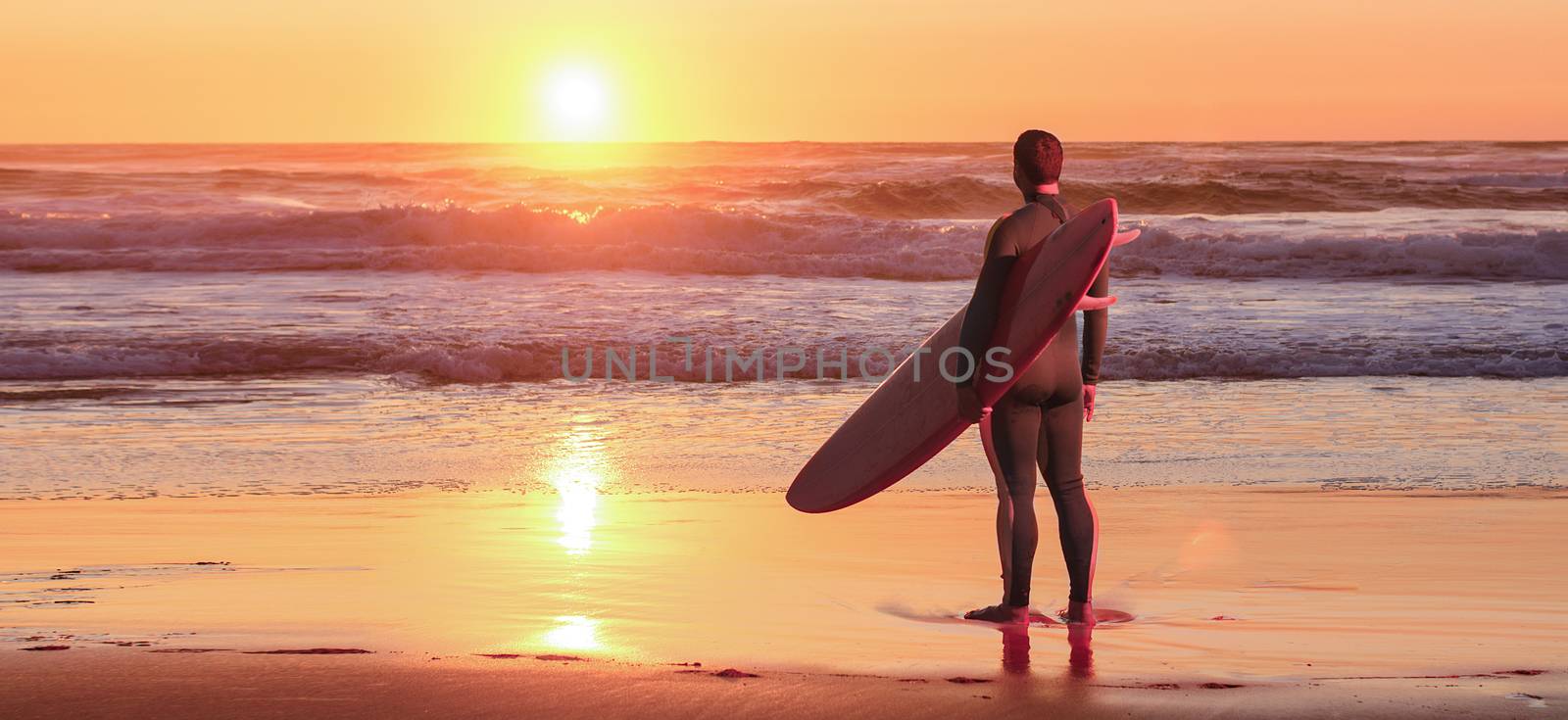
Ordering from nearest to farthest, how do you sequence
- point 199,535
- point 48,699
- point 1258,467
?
point 48,699 → point 199,535 → point 1258,467

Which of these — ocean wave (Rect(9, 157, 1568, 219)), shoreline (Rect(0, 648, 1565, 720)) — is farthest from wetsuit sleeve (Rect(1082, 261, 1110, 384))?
ocean wave (Rect(9, 157, 1568, 219))

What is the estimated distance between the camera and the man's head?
4199 mm

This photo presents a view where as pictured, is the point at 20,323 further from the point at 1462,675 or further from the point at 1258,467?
the point at 1462,675

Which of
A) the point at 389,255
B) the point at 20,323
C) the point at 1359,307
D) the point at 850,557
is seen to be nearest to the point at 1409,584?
the point at 850,557

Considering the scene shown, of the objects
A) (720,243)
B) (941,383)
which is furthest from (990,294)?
(720,243)

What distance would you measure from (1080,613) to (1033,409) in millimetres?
590

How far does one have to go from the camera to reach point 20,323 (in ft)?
47.8

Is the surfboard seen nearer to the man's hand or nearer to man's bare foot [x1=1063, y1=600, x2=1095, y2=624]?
the man's hand

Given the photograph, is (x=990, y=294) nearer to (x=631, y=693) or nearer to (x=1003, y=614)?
(x=1003, y=614)

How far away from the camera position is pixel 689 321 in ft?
47.8

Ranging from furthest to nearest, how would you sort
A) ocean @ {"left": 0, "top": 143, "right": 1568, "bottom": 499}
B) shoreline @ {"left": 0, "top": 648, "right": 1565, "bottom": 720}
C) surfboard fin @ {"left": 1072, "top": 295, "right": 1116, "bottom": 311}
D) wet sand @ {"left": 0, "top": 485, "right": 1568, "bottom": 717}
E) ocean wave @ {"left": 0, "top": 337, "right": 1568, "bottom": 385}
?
ocean wave @ {"left": 0, "top": 337, "right": 1568, "bottom": 385}
ocean @ {"left": 0, "top": 143, "right": 1568, "bottom": 499}
surfboard fin @ {"left": 1072, "top": 295, "right": 1116, "bottom": 311}
wet sand @ {"left": 0, "top": 485, "right": 1568, "bottom": 717}
shoreline @ {"left": 0, "top": 648, "right": 1565, "bottom": 720}

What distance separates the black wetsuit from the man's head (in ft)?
0.19

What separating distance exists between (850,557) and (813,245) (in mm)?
18153

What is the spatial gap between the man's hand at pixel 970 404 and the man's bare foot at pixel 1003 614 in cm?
58
